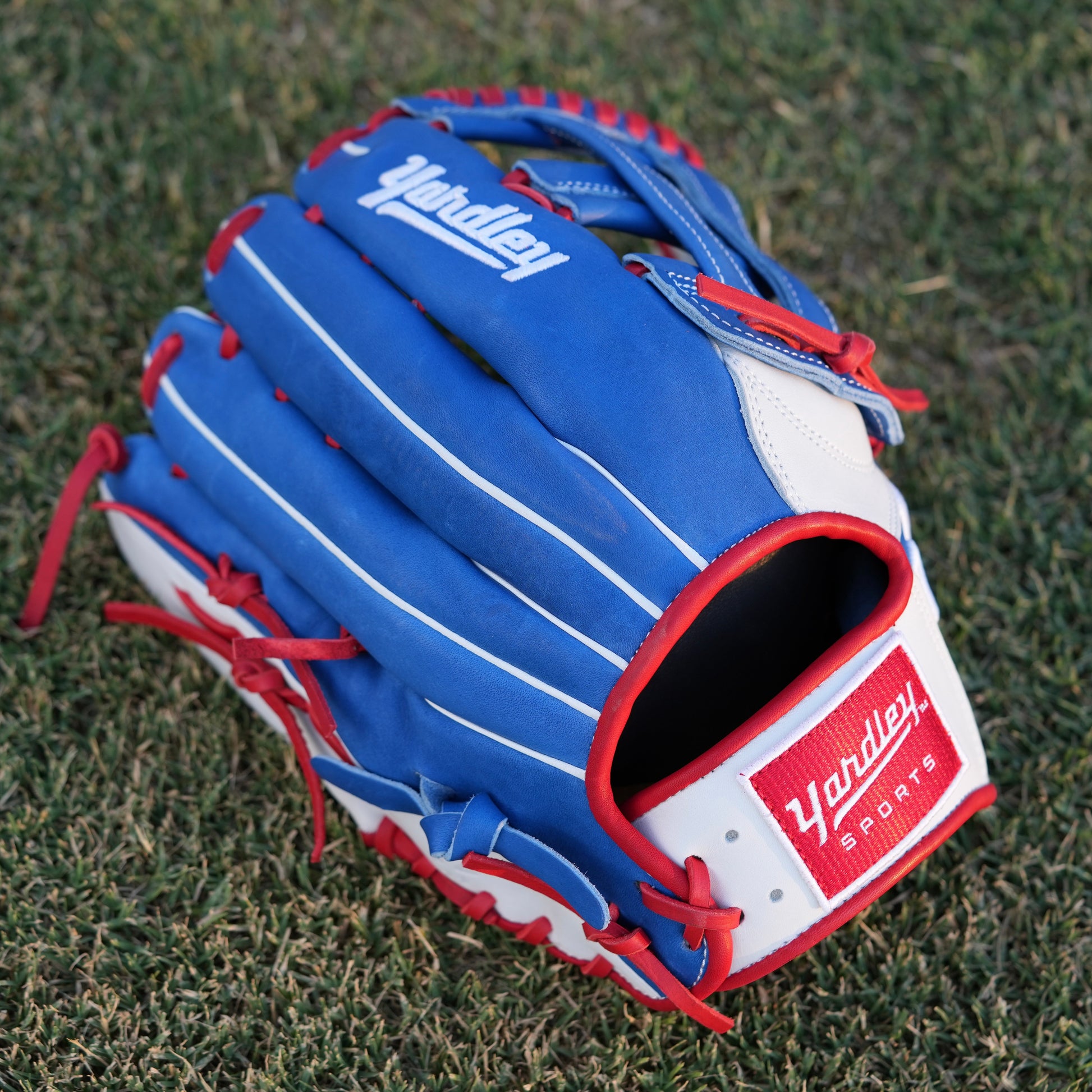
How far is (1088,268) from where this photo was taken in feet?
8.50

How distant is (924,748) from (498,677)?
633 mm

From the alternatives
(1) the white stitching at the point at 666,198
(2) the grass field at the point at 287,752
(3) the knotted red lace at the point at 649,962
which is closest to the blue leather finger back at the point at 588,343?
(1) the white stitching at the point at 666,198

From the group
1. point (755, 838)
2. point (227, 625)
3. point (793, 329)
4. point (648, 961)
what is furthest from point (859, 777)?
point (227, 625)

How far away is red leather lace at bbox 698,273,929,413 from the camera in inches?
64.2

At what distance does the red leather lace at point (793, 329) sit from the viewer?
1.63m

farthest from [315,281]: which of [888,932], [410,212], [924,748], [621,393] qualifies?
[888,932]

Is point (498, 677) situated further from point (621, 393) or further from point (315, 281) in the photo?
point (315, 281)

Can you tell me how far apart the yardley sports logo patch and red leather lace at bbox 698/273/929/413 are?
0.45 metres

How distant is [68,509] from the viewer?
2016 mm

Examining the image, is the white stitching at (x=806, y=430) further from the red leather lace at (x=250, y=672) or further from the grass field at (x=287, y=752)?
the red leather lace at (x=250, y=672)

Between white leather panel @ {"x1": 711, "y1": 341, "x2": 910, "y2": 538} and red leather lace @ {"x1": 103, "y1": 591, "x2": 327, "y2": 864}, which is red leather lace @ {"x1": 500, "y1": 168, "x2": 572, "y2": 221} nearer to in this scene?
white leather panel @ {"x1": 711, "y1": 341, "x2": 910, "y2": 538}

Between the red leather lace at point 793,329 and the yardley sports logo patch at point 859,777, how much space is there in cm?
45

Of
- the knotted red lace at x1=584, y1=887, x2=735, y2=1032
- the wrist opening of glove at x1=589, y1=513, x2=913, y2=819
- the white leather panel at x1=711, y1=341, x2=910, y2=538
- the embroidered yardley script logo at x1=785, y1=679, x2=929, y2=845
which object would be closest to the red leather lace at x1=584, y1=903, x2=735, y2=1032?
the knotted red lace at x1=584, y1=887, x2=735, y2=1032

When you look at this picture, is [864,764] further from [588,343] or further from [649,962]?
[588,343]
